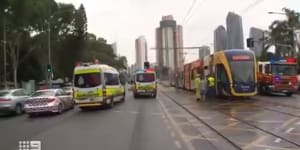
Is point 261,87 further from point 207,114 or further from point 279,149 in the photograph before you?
point 279,149

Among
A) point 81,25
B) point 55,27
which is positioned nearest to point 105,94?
point 55,27

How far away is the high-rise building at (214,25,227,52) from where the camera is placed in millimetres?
75669

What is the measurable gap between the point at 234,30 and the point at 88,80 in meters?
38.8

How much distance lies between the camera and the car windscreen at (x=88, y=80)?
97.8ft

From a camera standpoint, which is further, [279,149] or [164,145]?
[164,145]

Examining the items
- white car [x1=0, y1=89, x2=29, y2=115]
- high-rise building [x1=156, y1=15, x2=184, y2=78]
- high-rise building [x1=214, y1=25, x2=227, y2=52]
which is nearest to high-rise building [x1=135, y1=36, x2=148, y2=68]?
high-rise building [x1=156, y1=15, x2=184, y2=78]

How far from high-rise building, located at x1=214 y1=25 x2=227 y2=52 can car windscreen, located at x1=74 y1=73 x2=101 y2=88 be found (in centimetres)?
4616

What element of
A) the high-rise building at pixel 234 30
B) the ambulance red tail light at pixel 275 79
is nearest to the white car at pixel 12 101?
the ambulance red tail light at pixel 275 79

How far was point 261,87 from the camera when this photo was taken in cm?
4275

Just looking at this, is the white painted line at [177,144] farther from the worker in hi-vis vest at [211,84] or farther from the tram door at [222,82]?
the worker in hi-vis vest at [211,84]

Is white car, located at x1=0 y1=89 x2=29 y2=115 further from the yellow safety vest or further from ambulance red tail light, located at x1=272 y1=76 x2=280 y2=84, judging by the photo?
ambulance red tail light, located at x1=272 y1=76 x2=280 y2=84

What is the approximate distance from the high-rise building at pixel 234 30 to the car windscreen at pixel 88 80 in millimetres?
A: 34675

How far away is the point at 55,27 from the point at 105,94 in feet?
147

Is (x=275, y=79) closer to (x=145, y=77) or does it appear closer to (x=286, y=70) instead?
(x=286, y=70)
